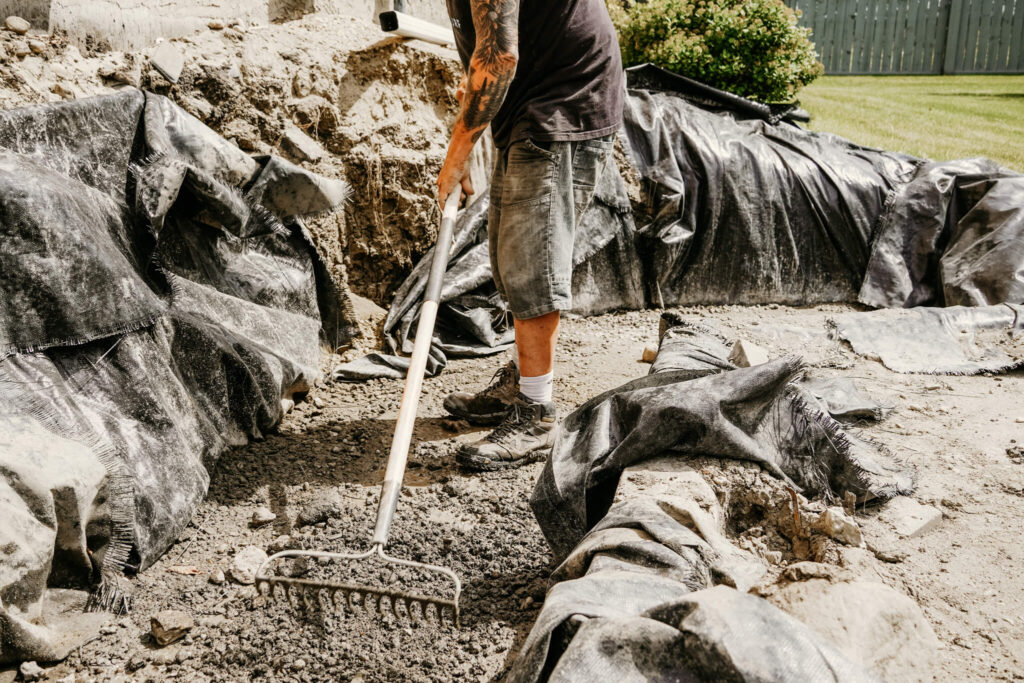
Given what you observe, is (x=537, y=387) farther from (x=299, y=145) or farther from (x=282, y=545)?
(x=299, y=145)

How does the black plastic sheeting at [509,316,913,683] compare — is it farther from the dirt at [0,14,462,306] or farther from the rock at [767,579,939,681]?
the dirt at [0,14,462,306]

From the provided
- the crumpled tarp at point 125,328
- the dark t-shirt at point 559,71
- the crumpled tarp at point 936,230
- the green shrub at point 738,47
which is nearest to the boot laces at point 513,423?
the crumpled tarp at point 125,328

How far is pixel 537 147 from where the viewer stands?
279 centimetres

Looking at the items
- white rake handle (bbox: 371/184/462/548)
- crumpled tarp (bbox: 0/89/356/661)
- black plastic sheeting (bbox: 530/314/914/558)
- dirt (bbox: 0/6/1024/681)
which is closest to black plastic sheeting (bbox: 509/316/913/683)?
black plastic sheeting (bbox: 530/314/914/558)

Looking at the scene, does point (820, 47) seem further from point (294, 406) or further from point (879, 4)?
point (294, 406)

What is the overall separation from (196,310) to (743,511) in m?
2.19

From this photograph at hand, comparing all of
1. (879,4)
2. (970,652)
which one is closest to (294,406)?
(970,652)

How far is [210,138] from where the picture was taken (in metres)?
3.29

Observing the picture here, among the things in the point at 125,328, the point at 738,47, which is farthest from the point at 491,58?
the point at 738,47

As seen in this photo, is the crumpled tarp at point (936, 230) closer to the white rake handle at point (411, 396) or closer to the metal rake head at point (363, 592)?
the white rake handle at point (411, 396)

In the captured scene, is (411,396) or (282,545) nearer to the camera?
(411,396)

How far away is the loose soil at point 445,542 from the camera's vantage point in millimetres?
1948

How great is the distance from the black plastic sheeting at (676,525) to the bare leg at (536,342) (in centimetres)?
45

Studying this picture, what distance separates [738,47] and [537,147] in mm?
4703
